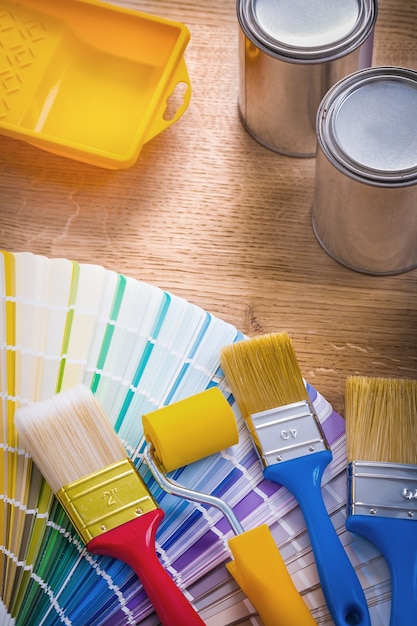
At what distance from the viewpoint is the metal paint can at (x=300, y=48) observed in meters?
1.06

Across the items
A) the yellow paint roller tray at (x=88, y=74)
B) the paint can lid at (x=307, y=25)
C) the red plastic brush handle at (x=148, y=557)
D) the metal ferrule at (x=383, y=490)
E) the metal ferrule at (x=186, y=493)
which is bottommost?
the red plastic brush handle at (x=148, y=557)

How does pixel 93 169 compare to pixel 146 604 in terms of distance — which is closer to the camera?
pixel 146 604

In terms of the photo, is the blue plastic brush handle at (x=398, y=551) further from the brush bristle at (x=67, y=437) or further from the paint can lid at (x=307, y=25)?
the paint can lid at (x=307, y=25)

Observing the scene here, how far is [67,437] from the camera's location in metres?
0.94

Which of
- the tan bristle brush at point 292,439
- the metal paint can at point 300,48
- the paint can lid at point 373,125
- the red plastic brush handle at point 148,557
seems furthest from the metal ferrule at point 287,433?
the metal paint can at point 300,48

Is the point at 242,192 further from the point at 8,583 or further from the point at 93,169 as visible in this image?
the point at 8,583

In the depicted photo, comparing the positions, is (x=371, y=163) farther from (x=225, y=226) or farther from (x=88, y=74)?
(x=88, y=74)

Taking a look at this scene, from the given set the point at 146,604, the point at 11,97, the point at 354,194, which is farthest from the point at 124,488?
the point at 11,97

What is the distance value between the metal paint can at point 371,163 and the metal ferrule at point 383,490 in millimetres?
278

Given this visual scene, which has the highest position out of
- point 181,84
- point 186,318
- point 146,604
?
point 181,84

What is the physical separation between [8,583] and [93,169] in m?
0.56

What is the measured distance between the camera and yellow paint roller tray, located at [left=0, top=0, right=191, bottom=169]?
46.1 inches

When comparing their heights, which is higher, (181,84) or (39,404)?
(181,84)

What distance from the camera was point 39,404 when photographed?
957mm
